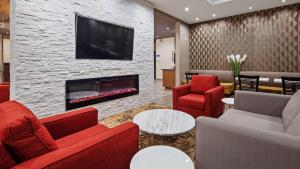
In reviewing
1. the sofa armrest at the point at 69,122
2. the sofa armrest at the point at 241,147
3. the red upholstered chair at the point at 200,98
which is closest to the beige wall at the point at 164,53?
the red upholstered chair at the point at 200,98

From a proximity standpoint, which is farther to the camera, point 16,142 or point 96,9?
point 96,9

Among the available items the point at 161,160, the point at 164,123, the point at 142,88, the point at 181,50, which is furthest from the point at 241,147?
the point at 181,50

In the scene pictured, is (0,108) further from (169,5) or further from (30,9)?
(169,5)

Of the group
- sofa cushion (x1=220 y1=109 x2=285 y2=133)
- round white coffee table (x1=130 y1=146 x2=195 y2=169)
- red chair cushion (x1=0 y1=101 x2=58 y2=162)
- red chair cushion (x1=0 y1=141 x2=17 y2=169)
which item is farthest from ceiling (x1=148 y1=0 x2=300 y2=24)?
red chair cushion (x1=0 y1=141 x2=17 y2=169)

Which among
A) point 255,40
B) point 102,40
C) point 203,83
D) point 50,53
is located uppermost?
point 255,40

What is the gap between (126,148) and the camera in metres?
1.28

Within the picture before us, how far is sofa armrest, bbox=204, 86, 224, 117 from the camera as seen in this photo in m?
2.91

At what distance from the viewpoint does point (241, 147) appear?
1.19 meters

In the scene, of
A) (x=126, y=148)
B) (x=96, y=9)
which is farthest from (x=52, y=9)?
(x=126, y=148)

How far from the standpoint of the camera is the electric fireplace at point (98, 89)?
2.97m

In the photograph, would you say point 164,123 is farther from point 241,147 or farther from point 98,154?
point 98,154

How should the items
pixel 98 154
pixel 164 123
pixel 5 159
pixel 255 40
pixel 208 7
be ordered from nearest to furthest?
pixel 5 159, pixel 98 154, pixel 164 123, pixel 208 7, pixel 255 40

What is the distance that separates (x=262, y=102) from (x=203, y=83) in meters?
1.38

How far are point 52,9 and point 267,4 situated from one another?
5.62 meters
